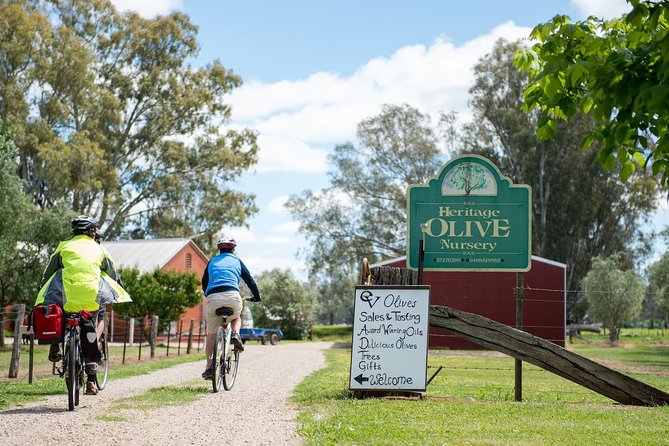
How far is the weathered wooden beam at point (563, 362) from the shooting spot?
1034 centimetres

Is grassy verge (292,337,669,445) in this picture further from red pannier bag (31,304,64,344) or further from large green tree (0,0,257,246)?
large green tree (0,0,257,246)

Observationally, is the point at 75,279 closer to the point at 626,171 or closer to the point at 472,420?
the point at 472,420

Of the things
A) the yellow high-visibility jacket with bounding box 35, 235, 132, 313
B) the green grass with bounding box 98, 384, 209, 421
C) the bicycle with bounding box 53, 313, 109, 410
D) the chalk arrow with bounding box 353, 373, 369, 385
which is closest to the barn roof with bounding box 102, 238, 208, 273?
the green grass with bounding box 98, 384, 209, 421

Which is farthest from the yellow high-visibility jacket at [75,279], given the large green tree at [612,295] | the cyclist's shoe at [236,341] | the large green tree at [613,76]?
the large green tree at [612,295]

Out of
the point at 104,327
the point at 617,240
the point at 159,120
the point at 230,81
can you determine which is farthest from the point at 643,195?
the point at 104,327

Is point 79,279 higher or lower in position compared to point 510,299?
lower

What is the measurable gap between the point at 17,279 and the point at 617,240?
39.0 meters

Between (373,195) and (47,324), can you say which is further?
(373,195)

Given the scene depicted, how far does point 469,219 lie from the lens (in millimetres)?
11688

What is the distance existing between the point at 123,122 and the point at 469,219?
125 feet

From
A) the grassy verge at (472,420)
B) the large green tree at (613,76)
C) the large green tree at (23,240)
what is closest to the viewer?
the large green tree at (613,76)

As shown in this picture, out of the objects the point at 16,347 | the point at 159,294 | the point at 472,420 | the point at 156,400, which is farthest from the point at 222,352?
the point at 159,294

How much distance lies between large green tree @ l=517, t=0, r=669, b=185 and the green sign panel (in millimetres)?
4154

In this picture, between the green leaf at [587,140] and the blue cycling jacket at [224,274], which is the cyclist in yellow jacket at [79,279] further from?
the green leaf at [587,140]
